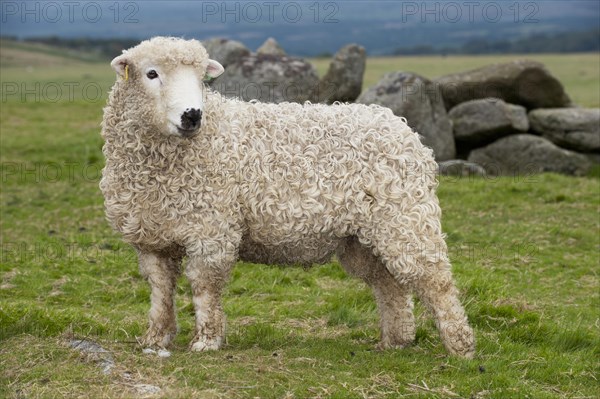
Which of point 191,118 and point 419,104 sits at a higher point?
point 191,118

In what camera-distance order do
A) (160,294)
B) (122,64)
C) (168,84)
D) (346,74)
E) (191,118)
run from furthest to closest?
(346,74), (160,294), (122,64), (168,84), (191,118)

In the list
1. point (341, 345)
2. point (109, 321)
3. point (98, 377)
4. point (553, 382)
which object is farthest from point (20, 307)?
point (553, 382)

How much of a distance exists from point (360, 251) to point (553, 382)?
2.06 m

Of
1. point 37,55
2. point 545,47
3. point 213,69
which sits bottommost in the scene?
point 213,69

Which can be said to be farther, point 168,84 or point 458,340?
point 458,340

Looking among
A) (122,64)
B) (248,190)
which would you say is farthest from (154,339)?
(122,64)

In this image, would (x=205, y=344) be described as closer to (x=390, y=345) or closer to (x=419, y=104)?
(x=390, y=345)

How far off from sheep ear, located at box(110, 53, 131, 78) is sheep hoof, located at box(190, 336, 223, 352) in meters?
2.37

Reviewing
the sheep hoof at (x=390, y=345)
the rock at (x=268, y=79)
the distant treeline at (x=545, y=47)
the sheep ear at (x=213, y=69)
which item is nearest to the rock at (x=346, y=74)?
the rock at (x=268, y=79)

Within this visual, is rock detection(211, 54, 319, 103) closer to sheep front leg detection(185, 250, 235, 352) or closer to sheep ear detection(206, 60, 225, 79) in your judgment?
sheep ear detection(206, 60, 225, 79)

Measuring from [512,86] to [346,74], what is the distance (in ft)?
13.3

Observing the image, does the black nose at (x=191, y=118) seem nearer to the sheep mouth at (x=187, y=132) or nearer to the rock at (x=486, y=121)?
the sheep mouth at (x=187, y=132)

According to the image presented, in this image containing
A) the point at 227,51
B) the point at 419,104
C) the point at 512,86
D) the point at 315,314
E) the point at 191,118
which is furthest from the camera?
the point at 512,86

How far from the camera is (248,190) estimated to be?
7.19 m
